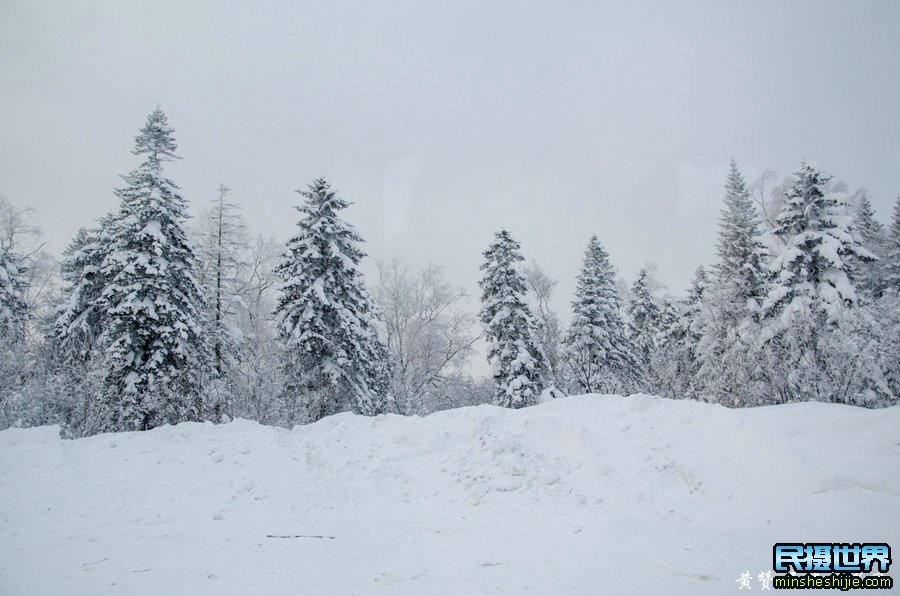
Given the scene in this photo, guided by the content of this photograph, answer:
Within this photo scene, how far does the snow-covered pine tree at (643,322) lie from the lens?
3444 cm

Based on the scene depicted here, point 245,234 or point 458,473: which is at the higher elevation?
point 245,234

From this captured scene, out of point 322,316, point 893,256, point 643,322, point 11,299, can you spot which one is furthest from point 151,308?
point 893,256

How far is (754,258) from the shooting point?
2520 centimetres

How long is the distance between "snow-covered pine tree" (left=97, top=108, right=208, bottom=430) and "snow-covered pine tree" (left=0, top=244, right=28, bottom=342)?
708 cm

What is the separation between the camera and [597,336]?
28.0 metres

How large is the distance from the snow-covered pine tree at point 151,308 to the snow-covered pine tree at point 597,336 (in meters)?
19.2

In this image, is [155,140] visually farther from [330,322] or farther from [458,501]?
[458,501]

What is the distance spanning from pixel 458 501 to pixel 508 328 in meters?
15.5

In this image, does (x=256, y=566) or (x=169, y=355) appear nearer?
(x=256, y=566)

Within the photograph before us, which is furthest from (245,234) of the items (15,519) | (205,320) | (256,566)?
(256,566)

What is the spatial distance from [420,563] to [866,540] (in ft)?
19.2

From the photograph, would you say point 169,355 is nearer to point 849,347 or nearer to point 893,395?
point 849,347

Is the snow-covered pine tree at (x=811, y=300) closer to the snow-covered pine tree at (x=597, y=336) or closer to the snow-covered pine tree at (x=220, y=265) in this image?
the snow-covered pine tree at (x=597, y=336)

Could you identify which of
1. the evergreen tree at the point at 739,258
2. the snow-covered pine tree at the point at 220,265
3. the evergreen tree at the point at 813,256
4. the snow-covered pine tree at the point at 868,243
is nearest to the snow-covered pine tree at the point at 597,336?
the evergreen tree at the point at 739,258
